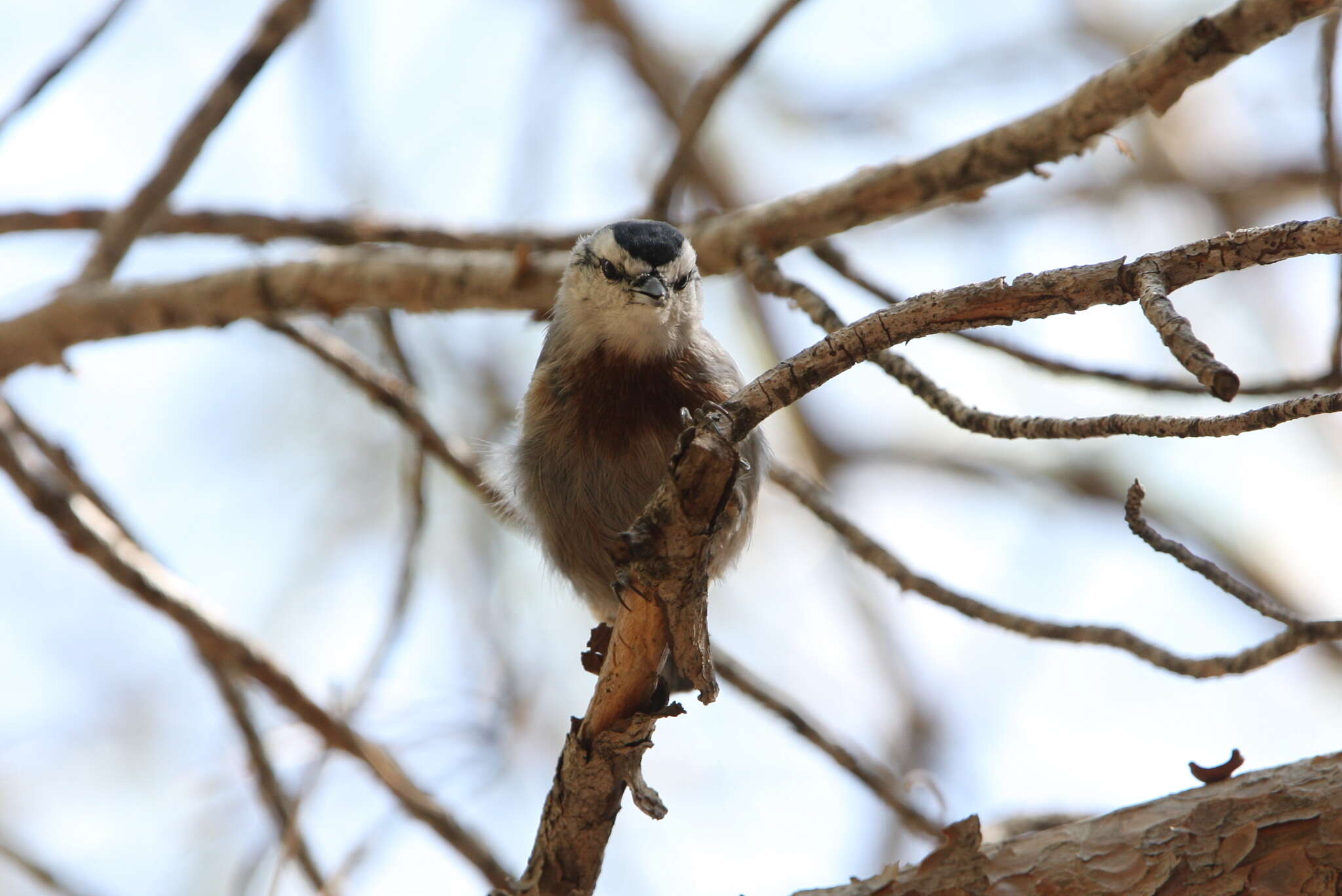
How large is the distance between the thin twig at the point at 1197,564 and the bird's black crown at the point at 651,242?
194 centimetres

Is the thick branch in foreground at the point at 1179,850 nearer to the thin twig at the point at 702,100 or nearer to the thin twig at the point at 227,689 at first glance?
the thin twig at the point at 227,689

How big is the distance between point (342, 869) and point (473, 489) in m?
1.54

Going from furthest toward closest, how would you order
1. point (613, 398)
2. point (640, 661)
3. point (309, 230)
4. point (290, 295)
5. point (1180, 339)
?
point (309, 230) < point (290, 295) < point (613, 398) < point (640, 661) < point (1180, 339)

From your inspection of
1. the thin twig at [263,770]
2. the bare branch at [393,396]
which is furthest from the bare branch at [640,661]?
the bare branch at [393,396]

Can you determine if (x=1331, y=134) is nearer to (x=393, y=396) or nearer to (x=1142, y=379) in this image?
(x=1142, y=379)

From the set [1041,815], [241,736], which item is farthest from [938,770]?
[241,736]

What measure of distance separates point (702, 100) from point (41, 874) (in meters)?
3.78

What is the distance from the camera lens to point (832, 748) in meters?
3.90

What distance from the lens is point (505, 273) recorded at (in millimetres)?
4516

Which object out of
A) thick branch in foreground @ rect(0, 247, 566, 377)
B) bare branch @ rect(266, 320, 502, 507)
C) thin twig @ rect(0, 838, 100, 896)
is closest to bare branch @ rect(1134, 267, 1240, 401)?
thick branch in foreground @ rect(0, 247, 566, 377)

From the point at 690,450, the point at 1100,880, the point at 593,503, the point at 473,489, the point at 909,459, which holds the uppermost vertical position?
the point at 909,459

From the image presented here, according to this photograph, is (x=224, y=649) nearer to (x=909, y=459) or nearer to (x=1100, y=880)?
(x=1100, y=880)

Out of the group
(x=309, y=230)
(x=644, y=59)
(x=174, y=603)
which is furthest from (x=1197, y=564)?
(x=644, y=59)

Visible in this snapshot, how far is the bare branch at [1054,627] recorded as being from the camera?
3107 mm
